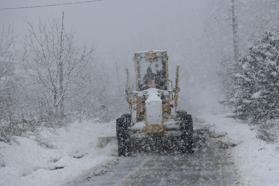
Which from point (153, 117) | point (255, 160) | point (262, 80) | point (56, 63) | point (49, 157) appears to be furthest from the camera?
point (56, 63)

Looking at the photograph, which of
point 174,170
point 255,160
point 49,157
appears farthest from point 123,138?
point 255,160

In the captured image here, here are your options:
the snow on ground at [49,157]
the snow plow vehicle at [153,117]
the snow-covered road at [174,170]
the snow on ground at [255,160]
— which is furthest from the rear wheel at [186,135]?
the snow on ground at [49,157]

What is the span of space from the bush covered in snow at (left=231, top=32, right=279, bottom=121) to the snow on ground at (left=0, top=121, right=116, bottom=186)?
757cm

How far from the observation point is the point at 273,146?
15.6 m

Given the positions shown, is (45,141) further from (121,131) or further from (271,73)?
(271,73)

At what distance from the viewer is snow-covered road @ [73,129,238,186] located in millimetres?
12461

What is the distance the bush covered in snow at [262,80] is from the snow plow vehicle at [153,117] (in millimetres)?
5547

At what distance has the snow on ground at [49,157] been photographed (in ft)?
45.1

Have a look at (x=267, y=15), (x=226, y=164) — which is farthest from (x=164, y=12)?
(x=226, y=164)

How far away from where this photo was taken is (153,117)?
17.5 meters

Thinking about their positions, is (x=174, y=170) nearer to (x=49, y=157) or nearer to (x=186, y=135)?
(x=186, y=135)

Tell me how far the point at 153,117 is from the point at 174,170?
3.67 m

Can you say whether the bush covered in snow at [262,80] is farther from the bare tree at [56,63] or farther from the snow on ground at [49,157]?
the bare tree at [56,63]

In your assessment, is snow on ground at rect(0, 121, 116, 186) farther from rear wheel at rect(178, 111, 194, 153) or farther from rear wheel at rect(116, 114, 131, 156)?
rear wheel at rect(178, 111, 194, 153)
